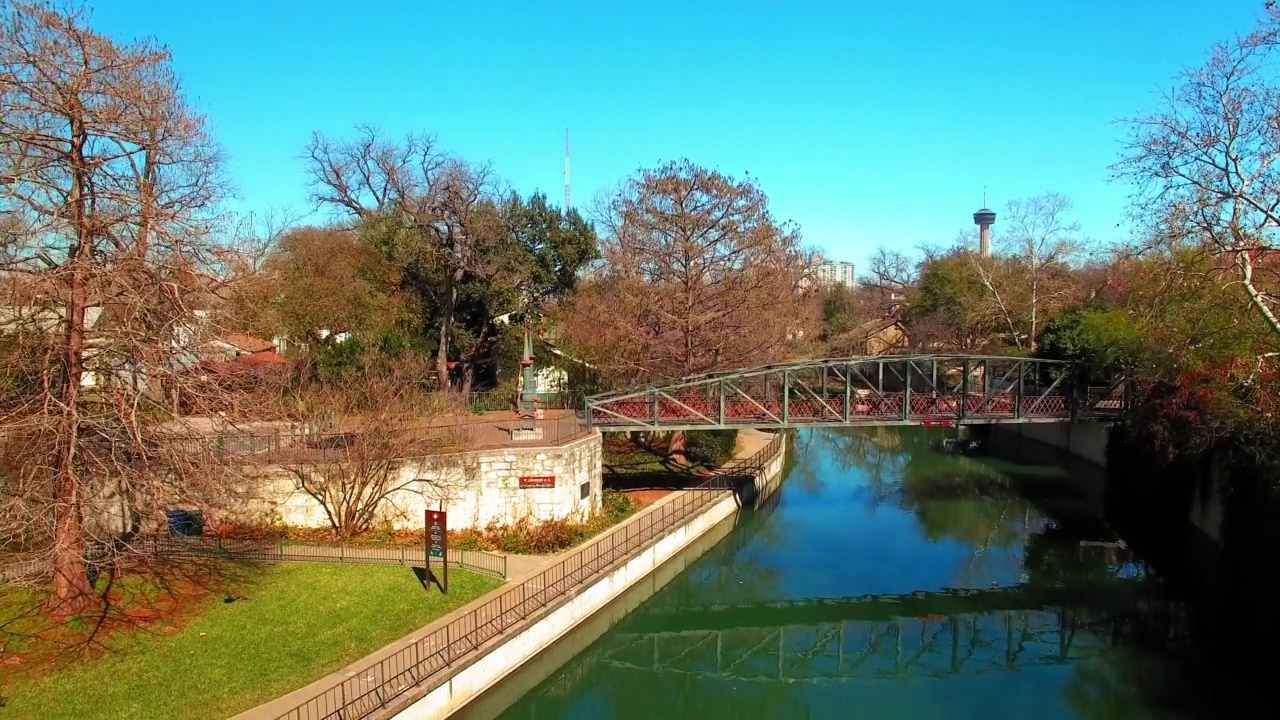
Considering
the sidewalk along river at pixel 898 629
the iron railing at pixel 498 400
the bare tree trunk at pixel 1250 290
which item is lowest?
the sidewalk along river at pixel 898 629

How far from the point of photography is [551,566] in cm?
1775

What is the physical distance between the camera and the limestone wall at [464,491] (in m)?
20.3

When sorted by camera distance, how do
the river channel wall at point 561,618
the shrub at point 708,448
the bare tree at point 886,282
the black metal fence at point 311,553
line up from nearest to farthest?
1. the river channel wall at point 561,618
2. the black metal fence at point 311,553
3. the shrub at point 708,448
4. the bare tree at point 886,282

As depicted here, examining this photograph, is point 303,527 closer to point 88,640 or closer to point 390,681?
point 88,640

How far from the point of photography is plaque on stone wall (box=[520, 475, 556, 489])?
2031cm

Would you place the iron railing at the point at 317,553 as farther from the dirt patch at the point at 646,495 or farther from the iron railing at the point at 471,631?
the dirt patch at the point at 646,495

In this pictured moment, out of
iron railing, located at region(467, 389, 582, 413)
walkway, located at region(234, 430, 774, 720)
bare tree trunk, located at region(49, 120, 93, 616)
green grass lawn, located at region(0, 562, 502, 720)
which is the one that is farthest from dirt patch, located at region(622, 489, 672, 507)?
bare tree trunk, located at region(49, 120, 93, 616)

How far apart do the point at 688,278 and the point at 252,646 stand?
705 inches

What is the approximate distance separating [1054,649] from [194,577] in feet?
59.9

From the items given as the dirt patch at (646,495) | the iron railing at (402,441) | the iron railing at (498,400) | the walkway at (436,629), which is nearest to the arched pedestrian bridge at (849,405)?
the dirt patch at (646,495)

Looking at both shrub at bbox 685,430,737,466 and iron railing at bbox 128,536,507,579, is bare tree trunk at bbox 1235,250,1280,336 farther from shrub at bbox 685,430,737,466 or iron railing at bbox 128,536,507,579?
shrub at bbox 685,430,737,466

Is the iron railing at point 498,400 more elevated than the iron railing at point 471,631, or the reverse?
the iron railing at point 498,400

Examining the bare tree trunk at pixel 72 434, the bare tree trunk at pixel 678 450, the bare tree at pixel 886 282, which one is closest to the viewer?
the bare tree trunk at pixel 72 434

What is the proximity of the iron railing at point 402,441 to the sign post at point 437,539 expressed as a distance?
4087mm
